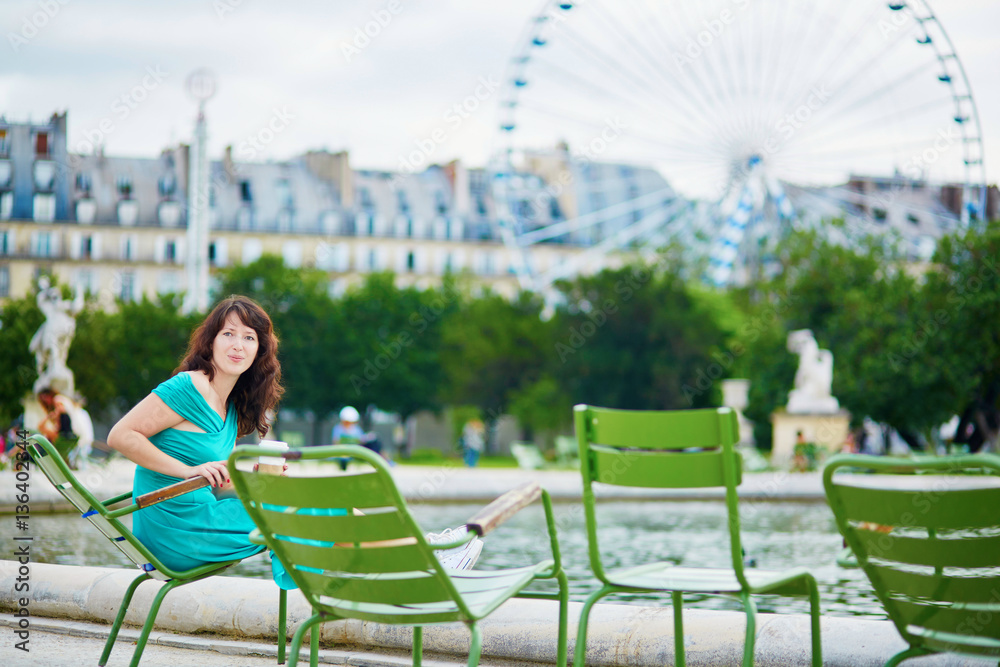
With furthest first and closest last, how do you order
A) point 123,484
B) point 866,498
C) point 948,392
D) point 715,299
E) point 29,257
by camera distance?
point 29,257, point 715,299, point 948,392, point 123,484, point 866,498

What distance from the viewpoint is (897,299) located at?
31.3 m

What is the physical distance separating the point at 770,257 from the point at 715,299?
570 centimetres

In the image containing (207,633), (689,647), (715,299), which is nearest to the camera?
(689,647)

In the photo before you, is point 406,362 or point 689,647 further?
point 406,362

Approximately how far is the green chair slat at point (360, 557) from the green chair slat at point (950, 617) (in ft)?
3.58

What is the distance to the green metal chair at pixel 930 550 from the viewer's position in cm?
249

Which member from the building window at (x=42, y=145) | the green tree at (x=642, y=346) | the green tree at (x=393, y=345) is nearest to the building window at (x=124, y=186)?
the building window at (x=42, y=145)

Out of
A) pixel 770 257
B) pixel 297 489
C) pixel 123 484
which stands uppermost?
pixel 770 257

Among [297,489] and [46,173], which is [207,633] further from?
[46,173]

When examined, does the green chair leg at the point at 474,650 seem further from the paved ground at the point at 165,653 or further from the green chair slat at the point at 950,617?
the paved ground at the point at 165,653

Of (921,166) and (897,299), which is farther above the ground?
(921,166)

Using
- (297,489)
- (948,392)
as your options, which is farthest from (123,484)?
(948,392)

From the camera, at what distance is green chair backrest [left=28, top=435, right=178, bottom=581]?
3396 mm

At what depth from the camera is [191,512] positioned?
149 inches
